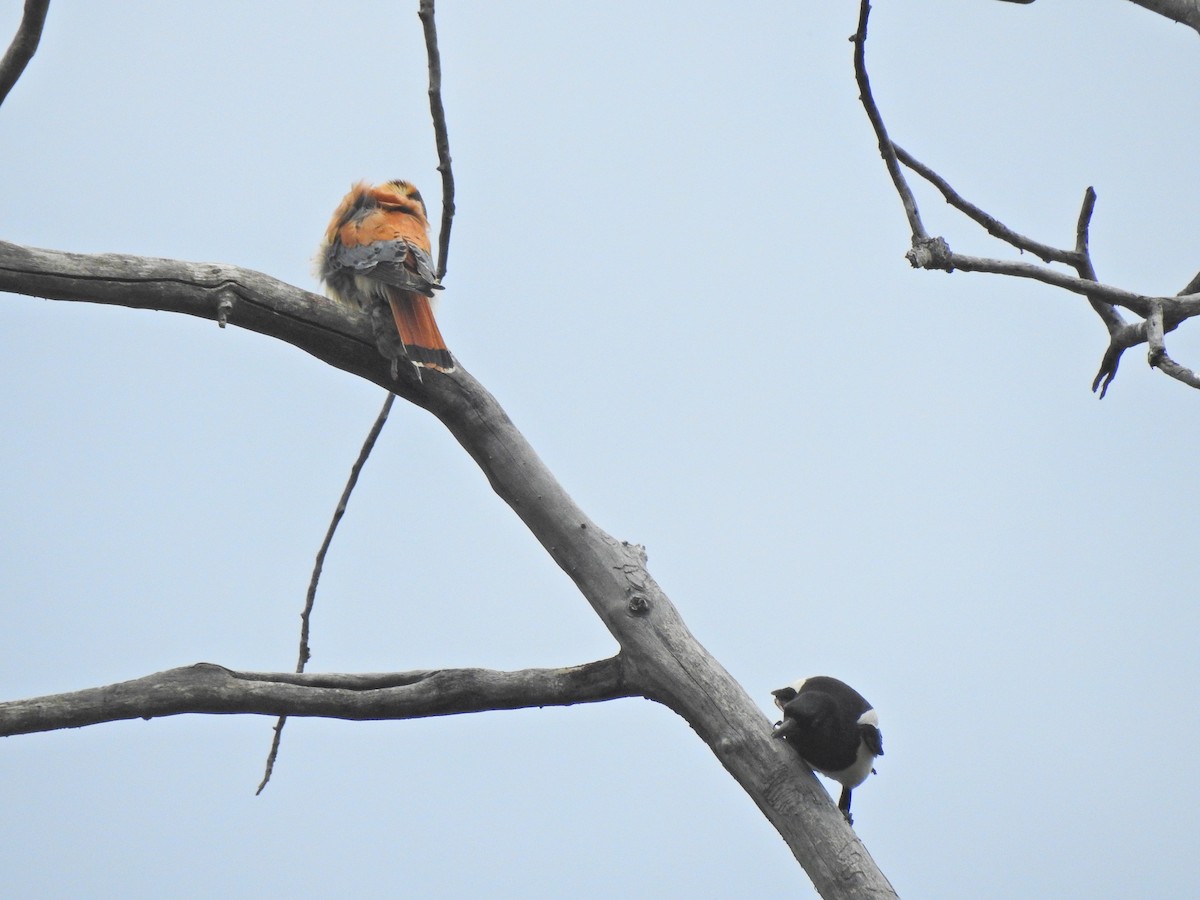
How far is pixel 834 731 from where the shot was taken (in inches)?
93.0

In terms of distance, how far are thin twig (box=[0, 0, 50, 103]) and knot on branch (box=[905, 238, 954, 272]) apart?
5.85 ft

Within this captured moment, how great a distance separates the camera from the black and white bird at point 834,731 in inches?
91.8

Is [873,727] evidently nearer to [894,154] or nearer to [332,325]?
[894,154]

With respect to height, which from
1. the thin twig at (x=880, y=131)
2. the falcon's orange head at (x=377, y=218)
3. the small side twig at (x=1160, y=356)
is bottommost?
the small side twig at (x=1160, y=356)

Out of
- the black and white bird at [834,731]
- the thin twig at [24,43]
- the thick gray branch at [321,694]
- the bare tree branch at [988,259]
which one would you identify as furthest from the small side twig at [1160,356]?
the thin twig at [24,43]

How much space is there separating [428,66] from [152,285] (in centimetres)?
81

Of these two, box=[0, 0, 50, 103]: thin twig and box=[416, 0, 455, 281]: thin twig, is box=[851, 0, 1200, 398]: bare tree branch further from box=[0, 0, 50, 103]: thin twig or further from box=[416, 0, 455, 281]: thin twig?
box=[0, 0, 50, 103]: thin twig

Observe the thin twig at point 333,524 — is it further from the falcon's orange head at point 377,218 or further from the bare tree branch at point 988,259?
the bare tree branch at point 988,259

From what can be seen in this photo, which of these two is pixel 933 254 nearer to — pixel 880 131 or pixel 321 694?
pixel 880 131

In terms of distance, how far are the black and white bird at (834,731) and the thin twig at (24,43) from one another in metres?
2.12

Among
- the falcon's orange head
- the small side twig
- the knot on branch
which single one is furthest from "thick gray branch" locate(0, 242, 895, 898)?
the small side twig

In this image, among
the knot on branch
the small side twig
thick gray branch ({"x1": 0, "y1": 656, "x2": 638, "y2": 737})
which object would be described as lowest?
thick gray branch ({"x1": 0, "y1": 656, "x2": 638, "y2": 737})

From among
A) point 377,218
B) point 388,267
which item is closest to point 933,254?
point 388,267

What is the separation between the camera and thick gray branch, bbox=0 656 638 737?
216cm
